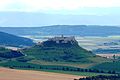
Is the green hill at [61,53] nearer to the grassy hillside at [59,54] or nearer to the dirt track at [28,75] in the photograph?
the grassy hillside at [59,54]

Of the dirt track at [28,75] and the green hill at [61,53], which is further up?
the green hill at [61,53]

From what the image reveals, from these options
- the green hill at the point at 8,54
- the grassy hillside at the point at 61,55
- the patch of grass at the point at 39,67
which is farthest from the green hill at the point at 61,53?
the patch of grass at the point at 39,67

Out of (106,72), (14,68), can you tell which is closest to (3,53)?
(14,68)

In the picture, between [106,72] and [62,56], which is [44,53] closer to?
[62,56]

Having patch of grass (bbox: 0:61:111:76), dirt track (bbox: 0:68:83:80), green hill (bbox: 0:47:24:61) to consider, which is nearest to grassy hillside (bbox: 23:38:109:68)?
green hill (bbox: 0:47:24:61)

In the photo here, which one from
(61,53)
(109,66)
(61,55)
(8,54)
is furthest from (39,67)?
(61,53)

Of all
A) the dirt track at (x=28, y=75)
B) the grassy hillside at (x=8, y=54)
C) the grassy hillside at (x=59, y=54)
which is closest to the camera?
the dirt track at (x=28, y=75)

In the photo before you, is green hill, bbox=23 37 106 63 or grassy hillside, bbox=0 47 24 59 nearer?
green hill, bbox=23 37 106 63

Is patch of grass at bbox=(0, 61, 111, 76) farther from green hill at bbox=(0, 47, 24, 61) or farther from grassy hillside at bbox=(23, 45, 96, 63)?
grassy hillside at bbox=(23, 45, 96, 63)

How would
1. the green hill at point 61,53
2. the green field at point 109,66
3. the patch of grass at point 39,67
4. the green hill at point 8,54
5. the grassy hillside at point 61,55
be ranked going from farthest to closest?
the green hill at point 8,54 → the green hill at point 61,53 → the grassy hillside at point 61,55 → the green field at point 109,66 → the patch of grass at point 39,67
